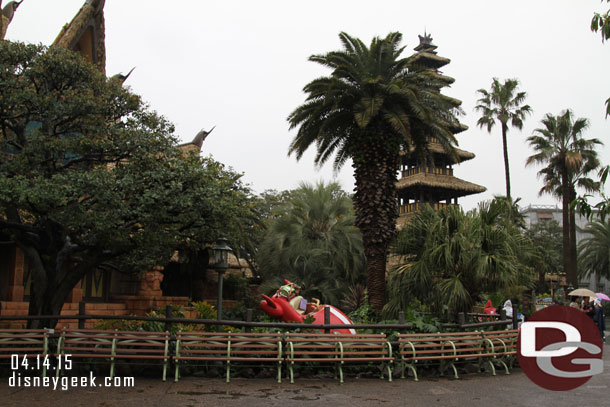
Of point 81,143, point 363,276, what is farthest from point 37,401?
point 363,276

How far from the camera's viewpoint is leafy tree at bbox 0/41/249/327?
10258 mm

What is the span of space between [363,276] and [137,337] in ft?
54.1

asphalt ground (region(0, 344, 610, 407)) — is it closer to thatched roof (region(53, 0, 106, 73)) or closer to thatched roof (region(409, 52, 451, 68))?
thatched roof (region(53, 0, 106, 73))

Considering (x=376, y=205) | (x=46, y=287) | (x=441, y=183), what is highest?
(x=441, y=183)

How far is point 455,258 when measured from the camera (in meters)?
14.8

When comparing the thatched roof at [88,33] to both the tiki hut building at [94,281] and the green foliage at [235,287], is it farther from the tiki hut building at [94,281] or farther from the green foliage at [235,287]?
the green foliage at [235,287]

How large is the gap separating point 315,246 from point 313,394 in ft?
53.0

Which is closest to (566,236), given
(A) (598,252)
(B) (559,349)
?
(A) (598,252)

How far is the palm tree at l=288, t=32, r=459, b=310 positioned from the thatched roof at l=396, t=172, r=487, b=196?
17165mm

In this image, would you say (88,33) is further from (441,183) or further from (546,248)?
(546,248)

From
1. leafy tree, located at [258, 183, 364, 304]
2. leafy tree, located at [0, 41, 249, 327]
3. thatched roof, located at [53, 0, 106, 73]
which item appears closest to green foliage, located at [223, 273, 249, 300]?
leafy tree, located at [258, 183, 364, 304]

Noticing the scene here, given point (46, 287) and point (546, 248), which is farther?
point (546, 248)

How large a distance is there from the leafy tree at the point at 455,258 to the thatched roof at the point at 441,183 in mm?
20259

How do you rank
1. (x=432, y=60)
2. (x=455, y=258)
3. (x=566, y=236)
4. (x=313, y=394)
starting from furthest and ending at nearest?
(x=432, y=60) < (x=566, y=236) < (x=455, y=258) < (x=313, y=394)
